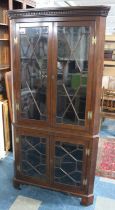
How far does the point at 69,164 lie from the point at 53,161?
164 millimetres

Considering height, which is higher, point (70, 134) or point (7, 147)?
point (70, 134)

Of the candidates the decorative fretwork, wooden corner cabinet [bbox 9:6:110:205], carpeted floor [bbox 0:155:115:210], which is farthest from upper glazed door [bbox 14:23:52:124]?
carpeted floor [bbox 0:155:115:210]

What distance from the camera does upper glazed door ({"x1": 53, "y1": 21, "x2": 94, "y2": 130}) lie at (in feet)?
5.76

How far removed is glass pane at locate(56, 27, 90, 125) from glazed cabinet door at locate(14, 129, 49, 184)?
0.33 m

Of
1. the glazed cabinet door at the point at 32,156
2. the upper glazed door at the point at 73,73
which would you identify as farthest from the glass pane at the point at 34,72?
the glazed cabinet door at the point at 32,156

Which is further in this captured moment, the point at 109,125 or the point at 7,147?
the point at 109,125

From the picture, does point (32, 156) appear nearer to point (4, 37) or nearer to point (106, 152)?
point (106, 152)

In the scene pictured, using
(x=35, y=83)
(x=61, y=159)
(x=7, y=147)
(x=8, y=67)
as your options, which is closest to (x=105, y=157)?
(x=61, y=159)

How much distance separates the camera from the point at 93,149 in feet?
6.51

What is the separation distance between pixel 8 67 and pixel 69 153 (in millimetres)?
1564

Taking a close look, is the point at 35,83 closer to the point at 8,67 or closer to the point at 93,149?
the point at 93,149

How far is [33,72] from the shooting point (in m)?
2.00

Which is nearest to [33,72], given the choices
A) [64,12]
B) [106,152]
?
[64,12]

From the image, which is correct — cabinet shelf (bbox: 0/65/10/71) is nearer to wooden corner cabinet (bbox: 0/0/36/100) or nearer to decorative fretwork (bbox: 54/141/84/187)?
Answer: wooden corner cabinet (bbox: 0/0/36/100)
